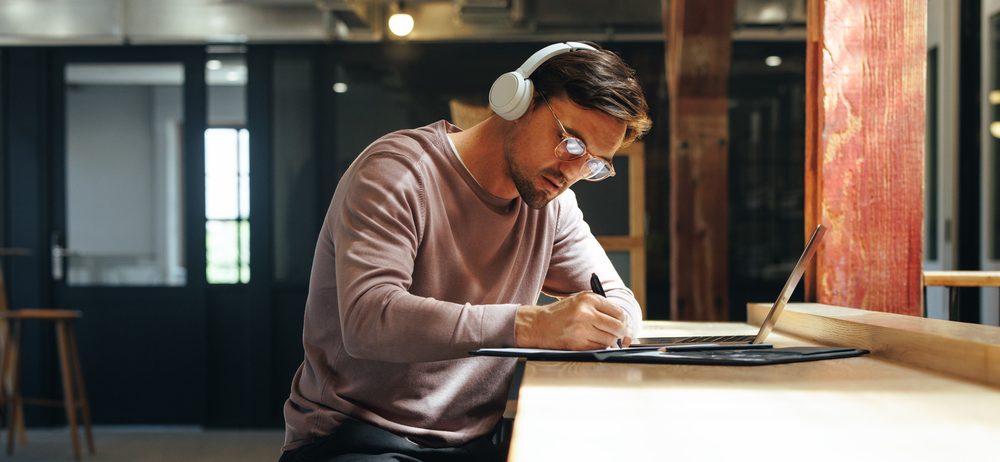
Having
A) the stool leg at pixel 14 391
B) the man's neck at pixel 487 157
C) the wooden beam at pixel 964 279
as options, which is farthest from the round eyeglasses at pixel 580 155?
the stool leg at pixel 14 391

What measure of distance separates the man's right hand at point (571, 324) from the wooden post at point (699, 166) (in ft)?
7.62

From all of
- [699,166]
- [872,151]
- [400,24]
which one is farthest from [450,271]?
[400,24]

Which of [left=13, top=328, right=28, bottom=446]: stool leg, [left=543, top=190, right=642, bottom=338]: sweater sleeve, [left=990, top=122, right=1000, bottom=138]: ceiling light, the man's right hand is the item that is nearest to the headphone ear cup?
[left=543, top=190, right=642, bottom=338]: sweater sleeve

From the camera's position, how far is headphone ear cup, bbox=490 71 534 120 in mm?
1529

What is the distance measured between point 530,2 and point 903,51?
3.40 metres

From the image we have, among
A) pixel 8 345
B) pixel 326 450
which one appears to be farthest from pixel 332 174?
pixel 326 450

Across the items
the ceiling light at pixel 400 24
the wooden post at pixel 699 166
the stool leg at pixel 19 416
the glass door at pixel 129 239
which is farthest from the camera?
the glass door at pixel 129 239

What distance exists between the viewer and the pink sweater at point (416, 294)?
126cm

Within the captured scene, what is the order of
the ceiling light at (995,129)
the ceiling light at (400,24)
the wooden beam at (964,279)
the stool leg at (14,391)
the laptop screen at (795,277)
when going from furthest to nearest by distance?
the ceiling light at (400,24), the stool leg at (14,391), the ceiling light at (995,129), the wooden beam at (964,279), the laptop screen at (795,277)

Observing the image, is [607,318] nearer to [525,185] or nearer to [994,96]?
[525,185]

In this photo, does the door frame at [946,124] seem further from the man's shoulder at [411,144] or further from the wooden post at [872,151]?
the man's shoulder at [411,144]

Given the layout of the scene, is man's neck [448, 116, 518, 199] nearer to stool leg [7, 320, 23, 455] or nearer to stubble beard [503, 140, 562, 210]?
stubble beard [503, 140, 562, 210]

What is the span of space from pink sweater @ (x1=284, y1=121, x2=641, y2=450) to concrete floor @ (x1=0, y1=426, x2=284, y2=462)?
3.57m

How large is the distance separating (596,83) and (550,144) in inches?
5.1
